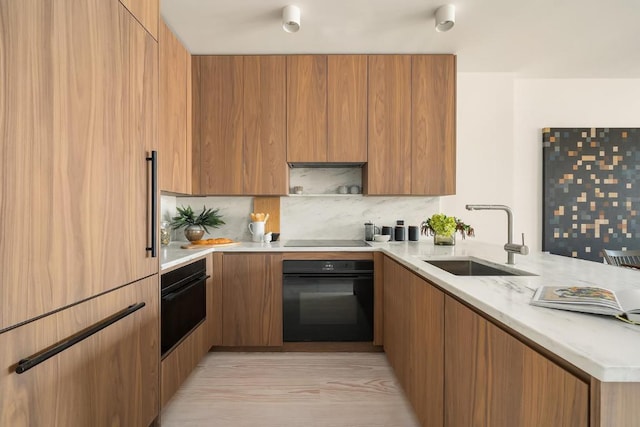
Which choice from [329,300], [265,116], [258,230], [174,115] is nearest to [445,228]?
[329,300]

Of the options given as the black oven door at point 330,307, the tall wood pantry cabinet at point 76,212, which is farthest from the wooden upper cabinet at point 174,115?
the black oven door at point 330,307

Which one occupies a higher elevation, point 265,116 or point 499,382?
point 265,116

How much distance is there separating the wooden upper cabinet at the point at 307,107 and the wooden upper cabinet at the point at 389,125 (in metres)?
0.41

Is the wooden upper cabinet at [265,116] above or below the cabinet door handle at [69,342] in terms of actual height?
above

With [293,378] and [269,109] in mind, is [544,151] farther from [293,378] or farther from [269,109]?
[293,378]

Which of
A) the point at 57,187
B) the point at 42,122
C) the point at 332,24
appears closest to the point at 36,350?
the point at 57,187

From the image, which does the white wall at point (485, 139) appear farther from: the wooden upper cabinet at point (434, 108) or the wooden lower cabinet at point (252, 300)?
the wooden lower cabinet at point (252, 300)

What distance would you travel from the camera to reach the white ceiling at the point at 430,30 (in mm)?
2156

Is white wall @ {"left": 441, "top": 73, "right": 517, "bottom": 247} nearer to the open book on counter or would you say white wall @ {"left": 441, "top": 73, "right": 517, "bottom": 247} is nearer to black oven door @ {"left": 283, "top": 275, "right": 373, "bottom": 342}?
black oven door @ {"left": 283, "top": 275, "right": 373, "bottom": 342}

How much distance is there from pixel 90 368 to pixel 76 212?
570 mm

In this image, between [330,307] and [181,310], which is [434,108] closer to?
[330,307]

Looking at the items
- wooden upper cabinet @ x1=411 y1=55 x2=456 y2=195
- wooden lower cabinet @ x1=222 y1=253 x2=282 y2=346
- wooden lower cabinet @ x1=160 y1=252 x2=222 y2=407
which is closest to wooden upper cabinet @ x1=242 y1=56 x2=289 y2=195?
wooden lower cabinet @ x1=222 y1=253 x2=282 y2=346

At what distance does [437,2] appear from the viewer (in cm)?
209

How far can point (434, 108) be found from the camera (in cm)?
279
